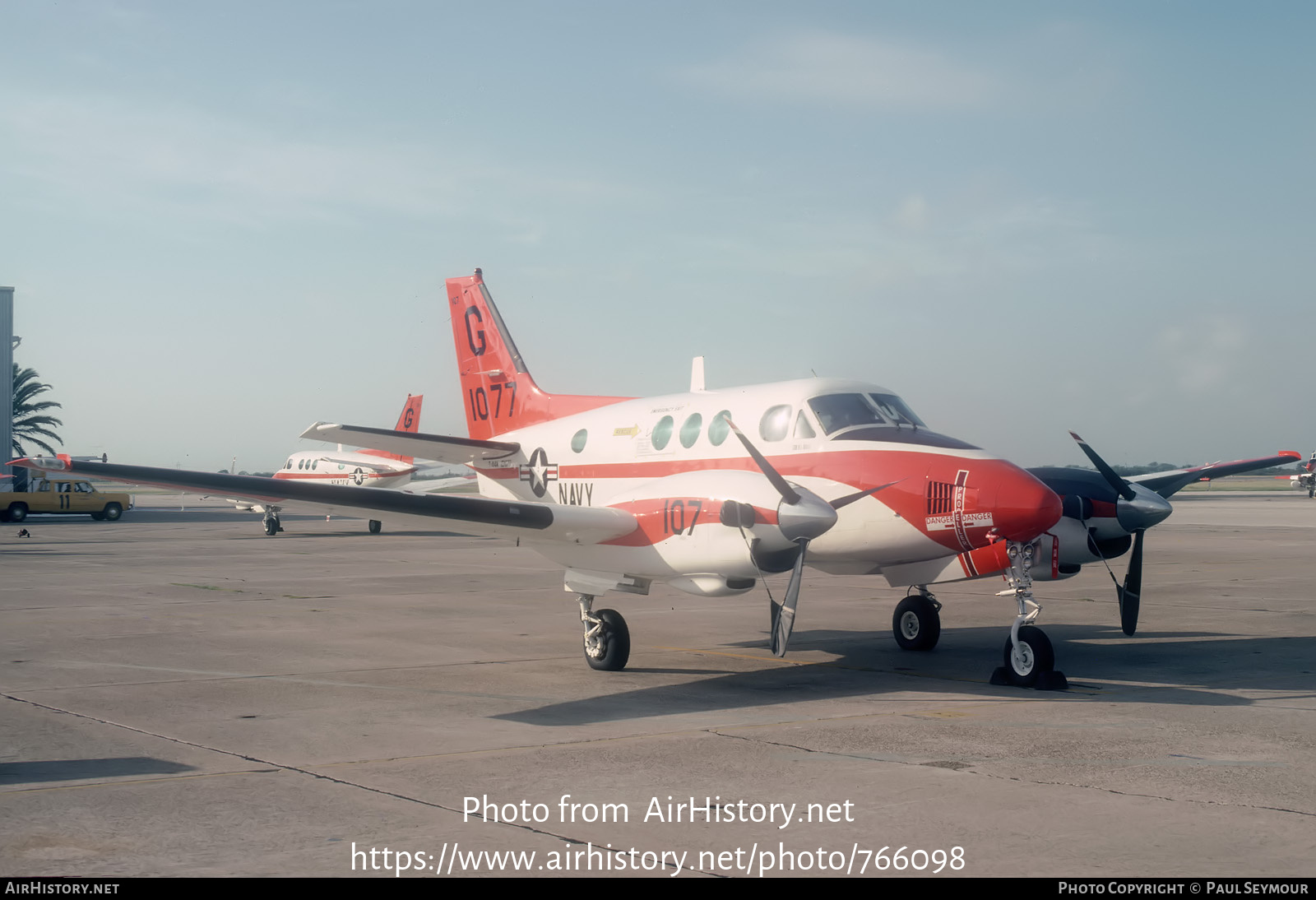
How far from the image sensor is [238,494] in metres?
11.4

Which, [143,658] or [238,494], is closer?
[238,494]

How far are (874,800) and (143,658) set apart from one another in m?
9.12

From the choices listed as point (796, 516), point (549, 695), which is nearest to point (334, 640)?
point (549, 695)

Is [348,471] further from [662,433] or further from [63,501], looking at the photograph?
[662,433]

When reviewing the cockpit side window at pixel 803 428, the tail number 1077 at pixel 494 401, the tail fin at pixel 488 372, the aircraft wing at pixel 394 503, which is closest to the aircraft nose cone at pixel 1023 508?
the cockpit side window at pixel 803 428

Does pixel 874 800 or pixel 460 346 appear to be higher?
pixel 460 346

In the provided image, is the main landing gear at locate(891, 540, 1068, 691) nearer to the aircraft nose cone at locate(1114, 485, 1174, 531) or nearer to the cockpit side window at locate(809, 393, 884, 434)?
the cockpit side window at locate(809, 393, 884, 434)

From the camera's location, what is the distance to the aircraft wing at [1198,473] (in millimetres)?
14867

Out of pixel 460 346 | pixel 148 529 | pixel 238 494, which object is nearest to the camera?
pixel 238 494

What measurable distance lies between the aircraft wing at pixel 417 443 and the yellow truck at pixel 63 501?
3827cm

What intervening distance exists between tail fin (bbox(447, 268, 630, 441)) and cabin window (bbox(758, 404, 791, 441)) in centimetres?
458

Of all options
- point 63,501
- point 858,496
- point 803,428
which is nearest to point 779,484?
point 858,496

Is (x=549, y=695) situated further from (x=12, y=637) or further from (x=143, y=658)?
(x=12, y=637)

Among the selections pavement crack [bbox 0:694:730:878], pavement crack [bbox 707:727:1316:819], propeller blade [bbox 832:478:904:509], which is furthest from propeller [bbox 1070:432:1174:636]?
pavement crack [bbox 0:694:730:878]
